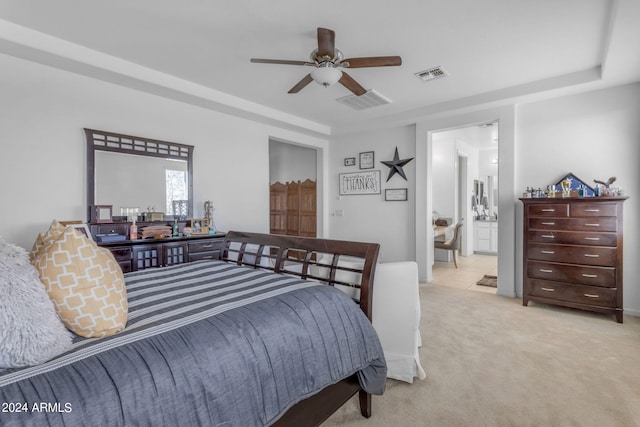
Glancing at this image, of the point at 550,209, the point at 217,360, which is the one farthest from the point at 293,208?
the point at 217,360

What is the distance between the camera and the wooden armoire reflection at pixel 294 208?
20.6 feet

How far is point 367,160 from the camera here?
18.1 feet

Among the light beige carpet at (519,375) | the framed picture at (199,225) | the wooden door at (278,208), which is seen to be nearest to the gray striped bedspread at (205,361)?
the light beige carpet at (519,375)

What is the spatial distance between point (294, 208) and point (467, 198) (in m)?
3.99

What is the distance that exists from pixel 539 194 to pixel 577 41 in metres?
1.65

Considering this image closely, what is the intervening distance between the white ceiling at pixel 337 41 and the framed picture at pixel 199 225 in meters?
1.46

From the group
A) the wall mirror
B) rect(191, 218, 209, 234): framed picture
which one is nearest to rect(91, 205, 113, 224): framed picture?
the wall mirror

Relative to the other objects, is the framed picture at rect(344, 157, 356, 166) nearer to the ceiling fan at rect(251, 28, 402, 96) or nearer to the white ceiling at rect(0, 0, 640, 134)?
the white ceiling at rect(0, 0, 640, 134)

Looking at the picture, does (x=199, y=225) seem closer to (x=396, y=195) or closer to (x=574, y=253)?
(x=396, y=195)

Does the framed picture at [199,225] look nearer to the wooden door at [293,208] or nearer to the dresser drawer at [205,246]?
the dresser drawer at [205,246]

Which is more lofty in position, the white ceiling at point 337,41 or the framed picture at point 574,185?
the white ceiling at point 337,41

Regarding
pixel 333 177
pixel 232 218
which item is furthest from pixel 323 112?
pixel 232 218

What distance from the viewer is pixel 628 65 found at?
2914 mm

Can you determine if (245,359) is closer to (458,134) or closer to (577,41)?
(577,41)
